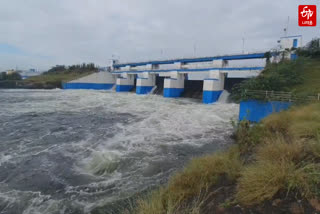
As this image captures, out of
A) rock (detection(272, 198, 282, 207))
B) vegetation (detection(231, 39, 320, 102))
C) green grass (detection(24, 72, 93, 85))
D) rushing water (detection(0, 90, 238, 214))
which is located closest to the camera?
rock (detection(272, 198, 282, 207))

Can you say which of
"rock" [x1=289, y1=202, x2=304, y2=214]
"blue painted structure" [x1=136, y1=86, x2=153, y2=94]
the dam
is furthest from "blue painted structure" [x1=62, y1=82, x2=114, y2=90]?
"rock" [x1=289, y1=202, x2=304, y2=214]

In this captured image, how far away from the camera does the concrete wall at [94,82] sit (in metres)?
37.6

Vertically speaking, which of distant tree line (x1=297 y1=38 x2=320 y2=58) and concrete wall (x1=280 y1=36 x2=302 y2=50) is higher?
concrete wall (x1=280 y1=36 x2=302 y2=50)

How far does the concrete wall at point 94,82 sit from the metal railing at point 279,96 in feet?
108

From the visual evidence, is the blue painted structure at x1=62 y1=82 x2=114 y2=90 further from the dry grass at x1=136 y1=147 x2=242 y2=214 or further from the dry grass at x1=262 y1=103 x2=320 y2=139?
the dry grass at x1=136 y1=147 x2=242 y2=214

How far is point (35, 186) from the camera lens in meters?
4.34

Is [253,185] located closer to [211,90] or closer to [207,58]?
[211,90]

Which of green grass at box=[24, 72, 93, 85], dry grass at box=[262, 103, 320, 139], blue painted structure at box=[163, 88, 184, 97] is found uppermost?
green grass at box=[24, 72, 93, 85]

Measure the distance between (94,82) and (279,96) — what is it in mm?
34453

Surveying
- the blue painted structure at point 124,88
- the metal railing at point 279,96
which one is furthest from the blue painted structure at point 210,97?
the blue painted structure at point 124,88

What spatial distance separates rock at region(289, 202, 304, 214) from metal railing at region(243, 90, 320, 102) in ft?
26.5

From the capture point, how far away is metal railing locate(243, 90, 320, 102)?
8.69 m

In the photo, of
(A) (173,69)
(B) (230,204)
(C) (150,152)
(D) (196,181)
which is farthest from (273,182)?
(A) (173,69)

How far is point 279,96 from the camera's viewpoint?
9.82 metres
